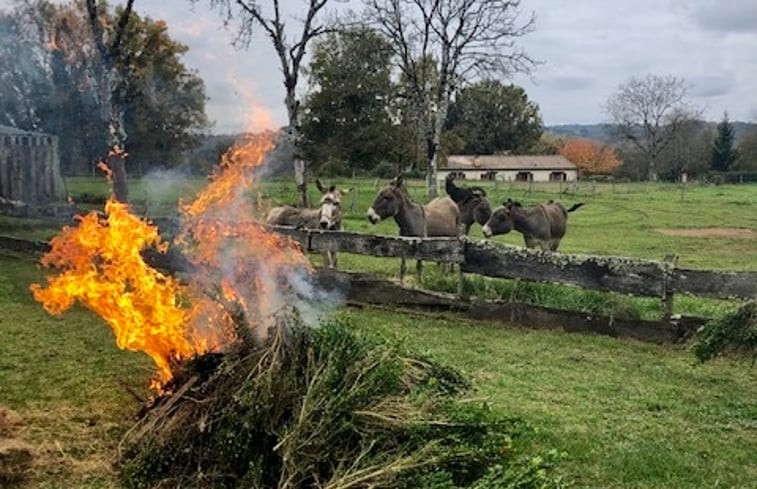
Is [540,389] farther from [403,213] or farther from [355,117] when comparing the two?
[355,117]

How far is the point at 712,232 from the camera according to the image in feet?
86.9

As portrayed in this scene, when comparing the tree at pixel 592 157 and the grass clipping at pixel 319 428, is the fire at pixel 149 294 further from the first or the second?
the tree at pixel 592 157

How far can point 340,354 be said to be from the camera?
219 inches

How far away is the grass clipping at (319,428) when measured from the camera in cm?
454

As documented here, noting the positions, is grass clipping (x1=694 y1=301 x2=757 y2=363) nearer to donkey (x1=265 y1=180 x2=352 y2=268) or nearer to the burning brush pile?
the burning brush pile

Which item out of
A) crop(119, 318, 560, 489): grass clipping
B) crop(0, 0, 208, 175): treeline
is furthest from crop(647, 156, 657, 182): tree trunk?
crop(119, 318, 560, 489): grass clipping

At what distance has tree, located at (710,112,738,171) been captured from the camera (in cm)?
7312

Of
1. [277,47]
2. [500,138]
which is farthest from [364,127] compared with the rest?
[500,138]

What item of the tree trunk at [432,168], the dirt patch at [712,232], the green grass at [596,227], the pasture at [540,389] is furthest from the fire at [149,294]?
the dirt patch at [712,232]

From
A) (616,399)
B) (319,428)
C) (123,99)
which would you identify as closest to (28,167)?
(123,99)

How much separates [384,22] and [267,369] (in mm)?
24401

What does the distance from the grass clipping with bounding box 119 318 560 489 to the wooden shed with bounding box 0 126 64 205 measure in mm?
19963

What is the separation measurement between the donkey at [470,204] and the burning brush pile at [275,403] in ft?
38.9

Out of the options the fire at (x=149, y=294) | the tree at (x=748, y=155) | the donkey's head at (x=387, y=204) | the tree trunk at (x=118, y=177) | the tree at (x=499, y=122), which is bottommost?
the fire at (x=149, y=294)
